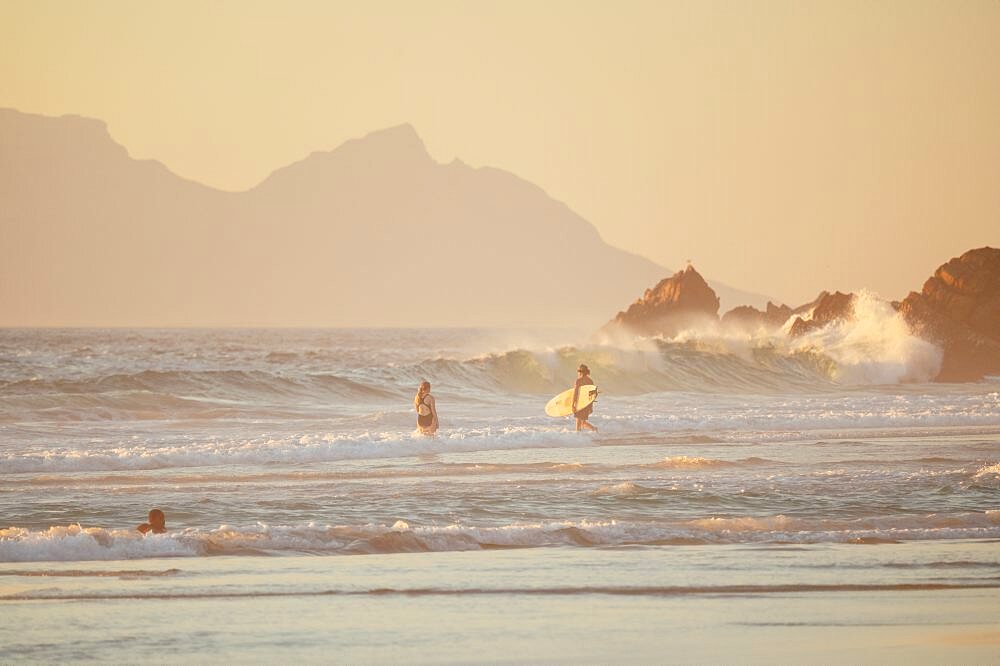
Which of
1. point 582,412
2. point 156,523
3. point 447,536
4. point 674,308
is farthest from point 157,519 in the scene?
point 674,308

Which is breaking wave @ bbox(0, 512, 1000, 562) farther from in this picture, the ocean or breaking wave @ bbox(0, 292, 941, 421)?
breaking wave @ bbox(0, 292, 941, 421)

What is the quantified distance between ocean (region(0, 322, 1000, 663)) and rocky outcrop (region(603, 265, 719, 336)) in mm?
41126

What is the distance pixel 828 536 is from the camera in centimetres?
1328

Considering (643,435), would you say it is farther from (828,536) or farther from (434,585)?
(434,585)

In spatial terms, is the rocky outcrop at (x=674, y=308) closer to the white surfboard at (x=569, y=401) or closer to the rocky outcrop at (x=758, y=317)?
the rocky outcrop at (x=758, y=317)

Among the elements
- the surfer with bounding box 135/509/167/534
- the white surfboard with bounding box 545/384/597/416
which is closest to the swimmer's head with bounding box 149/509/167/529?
the surfer with bounding box 135/509/167/534

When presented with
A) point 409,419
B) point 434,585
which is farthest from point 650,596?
point 409,419

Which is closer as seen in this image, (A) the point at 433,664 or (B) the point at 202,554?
(A) the point at 433,664

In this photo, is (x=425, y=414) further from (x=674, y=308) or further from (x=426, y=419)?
(x=674, y=308)

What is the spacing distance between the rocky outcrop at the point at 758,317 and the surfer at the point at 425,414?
44.8 m

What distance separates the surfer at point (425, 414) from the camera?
25.2m

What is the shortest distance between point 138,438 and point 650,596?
55.1 feet

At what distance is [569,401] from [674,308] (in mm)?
44709

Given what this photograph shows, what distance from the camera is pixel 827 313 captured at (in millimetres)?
63375
